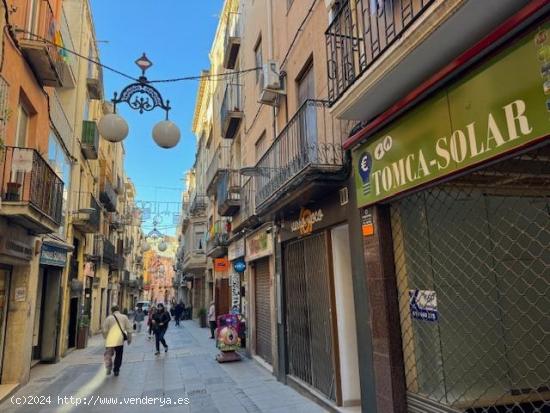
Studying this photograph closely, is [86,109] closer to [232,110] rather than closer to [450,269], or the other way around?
[232,110]

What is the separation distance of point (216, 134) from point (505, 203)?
19622mm

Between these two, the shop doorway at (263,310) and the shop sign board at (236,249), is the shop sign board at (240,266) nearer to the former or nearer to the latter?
the shop sign board at (236,249)

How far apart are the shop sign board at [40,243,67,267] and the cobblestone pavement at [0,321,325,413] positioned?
3.01 meters

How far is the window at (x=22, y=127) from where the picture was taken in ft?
31.1

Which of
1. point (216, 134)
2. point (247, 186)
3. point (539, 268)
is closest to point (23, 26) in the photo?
point (247, 186)

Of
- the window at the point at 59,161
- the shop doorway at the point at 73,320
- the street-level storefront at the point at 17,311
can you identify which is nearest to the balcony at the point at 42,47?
the window at the point at 59,161

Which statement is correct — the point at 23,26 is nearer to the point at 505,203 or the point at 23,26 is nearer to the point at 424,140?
the point at 424,140

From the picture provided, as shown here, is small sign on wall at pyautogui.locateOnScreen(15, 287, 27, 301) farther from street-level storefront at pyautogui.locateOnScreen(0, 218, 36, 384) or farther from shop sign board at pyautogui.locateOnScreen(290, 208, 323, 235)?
shop sign board at pyautogui.locateOnScreen(290, 208, 323, 235)

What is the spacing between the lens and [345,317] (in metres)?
6.92

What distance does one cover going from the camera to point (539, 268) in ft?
19.0

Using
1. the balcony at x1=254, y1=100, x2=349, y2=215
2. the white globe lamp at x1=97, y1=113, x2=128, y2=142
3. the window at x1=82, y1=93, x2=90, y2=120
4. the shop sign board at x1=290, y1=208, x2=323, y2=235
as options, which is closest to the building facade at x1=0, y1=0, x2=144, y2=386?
the window at x1=82, y1=93, x2=90, y2=120

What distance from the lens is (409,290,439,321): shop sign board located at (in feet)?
15.3

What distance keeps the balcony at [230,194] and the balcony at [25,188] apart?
6.59 meters

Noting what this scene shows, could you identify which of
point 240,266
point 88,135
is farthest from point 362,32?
point 88,135
